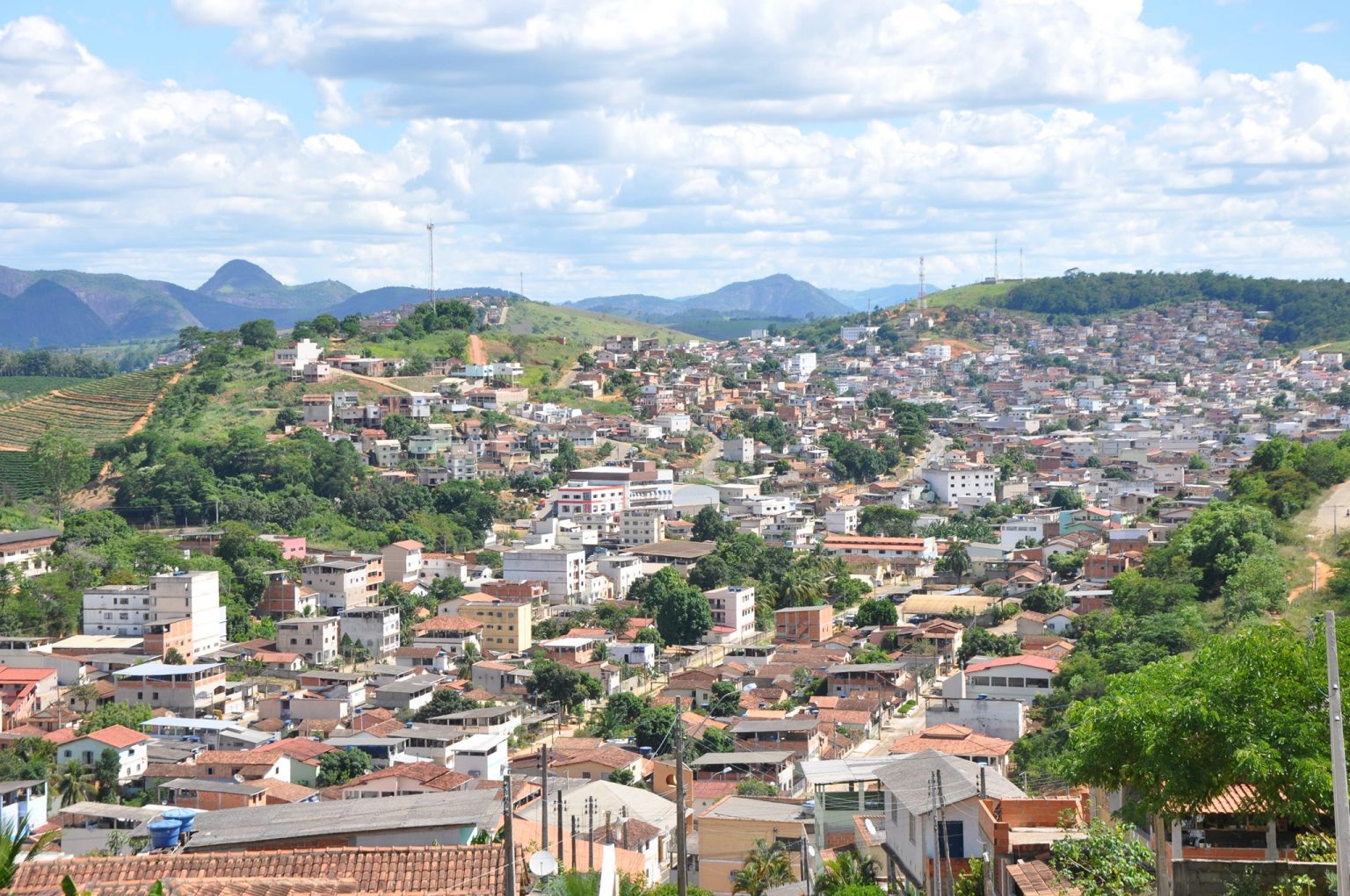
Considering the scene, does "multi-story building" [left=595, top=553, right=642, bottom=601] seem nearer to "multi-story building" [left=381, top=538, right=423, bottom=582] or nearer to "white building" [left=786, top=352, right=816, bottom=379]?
"multi-story building" [left=381, top=538, right=423, bottom=582]

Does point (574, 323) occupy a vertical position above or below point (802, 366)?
above

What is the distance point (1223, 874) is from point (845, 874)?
141 inches

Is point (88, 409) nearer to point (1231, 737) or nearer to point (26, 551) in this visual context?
point (26, 551)

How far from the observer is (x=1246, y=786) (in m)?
7.21

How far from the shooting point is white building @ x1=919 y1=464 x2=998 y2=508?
43403mm

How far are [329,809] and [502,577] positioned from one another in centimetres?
2143

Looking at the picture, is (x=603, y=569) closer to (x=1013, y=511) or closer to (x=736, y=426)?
(x=1013, y=511)

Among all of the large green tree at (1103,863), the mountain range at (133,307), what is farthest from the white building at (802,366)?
the mountain range at (133,307)

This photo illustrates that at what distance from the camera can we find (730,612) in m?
29.5

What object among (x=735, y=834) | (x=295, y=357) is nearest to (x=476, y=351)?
(x=295, y=357)

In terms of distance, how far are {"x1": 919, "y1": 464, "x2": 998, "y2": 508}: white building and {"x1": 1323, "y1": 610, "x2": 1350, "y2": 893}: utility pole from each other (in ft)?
127

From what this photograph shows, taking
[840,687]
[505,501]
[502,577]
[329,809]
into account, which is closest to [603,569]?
[502,577]

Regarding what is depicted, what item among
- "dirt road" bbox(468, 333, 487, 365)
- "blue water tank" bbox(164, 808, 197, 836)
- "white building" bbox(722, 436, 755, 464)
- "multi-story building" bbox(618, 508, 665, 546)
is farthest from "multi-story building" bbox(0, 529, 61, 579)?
"dirt road" bbox(468, 333, 487, 365)

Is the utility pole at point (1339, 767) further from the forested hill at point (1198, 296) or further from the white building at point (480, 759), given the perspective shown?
the forested hill at point (1198, 296)
